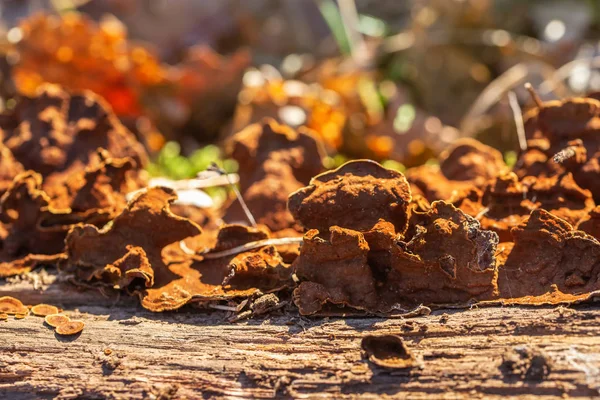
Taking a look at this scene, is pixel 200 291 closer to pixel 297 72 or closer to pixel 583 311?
pixel 583 311

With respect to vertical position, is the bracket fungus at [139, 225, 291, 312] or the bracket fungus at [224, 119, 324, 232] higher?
the bracket fungus at [224, 119, 324, 232]

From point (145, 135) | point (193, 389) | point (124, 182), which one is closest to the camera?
point (193, 389)

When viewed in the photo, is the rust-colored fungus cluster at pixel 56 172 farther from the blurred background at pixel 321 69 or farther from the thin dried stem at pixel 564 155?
the thin dried stem at pixel 564 155

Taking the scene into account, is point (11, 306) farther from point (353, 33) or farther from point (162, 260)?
point (353, 33)

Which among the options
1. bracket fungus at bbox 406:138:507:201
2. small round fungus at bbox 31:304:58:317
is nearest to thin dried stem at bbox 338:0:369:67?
bracket fungus at bbox 406:138:507:201

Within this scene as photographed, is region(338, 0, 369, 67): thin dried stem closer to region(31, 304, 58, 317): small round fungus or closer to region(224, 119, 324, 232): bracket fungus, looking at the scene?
region(224, 119, 324, 232): bracket fungus

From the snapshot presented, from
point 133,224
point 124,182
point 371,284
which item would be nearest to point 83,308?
point 133,224
